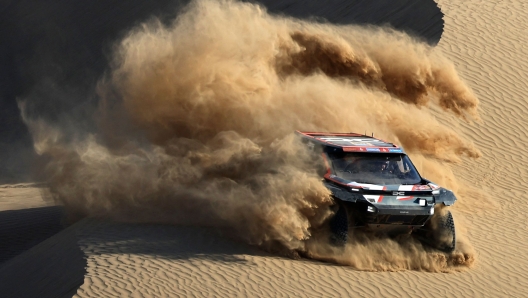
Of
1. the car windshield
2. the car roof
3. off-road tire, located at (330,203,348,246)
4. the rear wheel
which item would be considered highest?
the car roof

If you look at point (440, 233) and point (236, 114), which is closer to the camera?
point (440, 233)

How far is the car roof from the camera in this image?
12305 millimetres

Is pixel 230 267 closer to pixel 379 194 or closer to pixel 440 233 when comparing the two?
pixel 379 194

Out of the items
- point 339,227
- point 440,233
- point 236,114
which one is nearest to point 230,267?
point 339,227

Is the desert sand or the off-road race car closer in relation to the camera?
the desert sand

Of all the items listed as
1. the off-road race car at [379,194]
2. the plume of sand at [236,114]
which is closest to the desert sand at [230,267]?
the plume of sand at [236,114]

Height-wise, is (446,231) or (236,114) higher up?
(236,114)

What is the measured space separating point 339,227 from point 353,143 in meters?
1.55

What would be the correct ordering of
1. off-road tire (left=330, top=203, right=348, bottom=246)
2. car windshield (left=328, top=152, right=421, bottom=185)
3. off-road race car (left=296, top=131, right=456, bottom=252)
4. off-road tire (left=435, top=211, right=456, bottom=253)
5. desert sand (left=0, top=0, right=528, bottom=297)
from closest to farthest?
desert sand (left=0, top=0, right=528, bottom=297)
off-road race car (left=296, top=131, right=456, bottom=252)
off-road tire (left=330, top=203, right=348, bottom=246)
car windshield (left=328, top=152, right=421, bottom=185)
off-road tire (left=435, top=211, right=456, bottom=253)

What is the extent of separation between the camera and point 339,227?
1178 cm

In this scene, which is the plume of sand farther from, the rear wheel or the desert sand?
the desert sand

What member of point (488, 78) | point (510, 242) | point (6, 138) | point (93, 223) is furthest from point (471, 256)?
point (6, 138)

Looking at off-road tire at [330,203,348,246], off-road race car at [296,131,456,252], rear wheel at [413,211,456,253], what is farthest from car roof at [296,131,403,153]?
rear wheel at [413,211,456,253]

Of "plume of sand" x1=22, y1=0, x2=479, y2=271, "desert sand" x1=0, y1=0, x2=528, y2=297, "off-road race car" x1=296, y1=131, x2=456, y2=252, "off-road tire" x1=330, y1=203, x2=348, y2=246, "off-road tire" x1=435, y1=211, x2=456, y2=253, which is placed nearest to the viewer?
"desert sand" x1=0, y1=0, x2=528, y2=297
